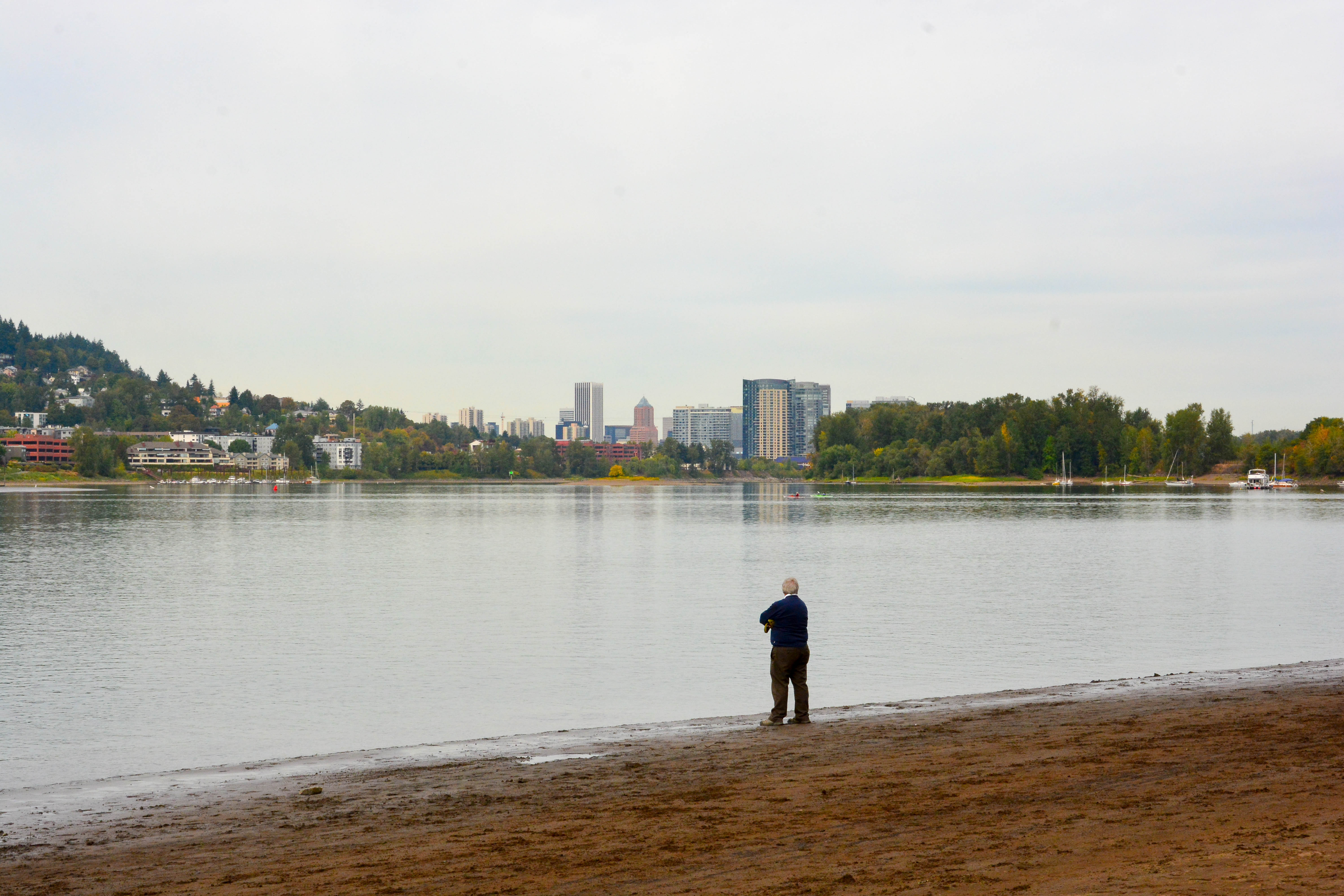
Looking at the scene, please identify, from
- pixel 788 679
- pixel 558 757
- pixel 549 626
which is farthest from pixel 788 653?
pixel 549 626

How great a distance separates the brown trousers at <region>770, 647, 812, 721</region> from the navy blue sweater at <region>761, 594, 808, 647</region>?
0.10m

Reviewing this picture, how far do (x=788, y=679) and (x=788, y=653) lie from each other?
0.58m

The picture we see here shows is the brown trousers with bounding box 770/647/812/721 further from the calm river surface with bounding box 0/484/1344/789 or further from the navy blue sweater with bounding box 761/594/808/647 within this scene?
the calm river surface with bounding box 0/484/1344/789

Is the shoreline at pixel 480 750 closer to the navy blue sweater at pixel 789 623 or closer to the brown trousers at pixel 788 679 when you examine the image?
the brown trousers at pixel 788 679

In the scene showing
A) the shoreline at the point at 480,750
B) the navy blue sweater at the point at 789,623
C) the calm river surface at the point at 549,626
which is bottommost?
the calm river surface at the point at 549,626

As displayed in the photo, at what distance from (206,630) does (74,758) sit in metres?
16.3

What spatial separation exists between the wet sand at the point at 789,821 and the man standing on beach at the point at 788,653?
2.85ft

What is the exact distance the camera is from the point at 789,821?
11.2m

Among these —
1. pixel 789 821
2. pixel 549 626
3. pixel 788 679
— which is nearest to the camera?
pixel 789 821

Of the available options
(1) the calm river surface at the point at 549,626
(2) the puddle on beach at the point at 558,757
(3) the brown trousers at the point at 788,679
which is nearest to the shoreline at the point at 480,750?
(2) the puddle on beach at the point at 558,757

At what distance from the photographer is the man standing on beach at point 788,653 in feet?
57.1

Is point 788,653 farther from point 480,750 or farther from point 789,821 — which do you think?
point 789,821

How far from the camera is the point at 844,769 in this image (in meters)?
13.8

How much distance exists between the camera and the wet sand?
30.1 ft
